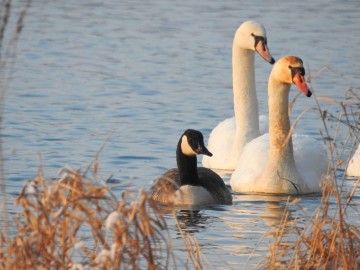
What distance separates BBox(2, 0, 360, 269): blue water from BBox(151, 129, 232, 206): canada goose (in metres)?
0.21

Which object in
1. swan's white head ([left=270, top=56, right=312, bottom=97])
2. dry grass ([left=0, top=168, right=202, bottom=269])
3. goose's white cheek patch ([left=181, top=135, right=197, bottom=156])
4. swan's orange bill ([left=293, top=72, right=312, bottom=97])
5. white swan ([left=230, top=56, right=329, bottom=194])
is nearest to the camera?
dry grass ([left=0, top=168, right=202, bottom=269])

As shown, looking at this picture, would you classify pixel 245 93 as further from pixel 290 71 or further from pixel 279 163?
pixel 290 71

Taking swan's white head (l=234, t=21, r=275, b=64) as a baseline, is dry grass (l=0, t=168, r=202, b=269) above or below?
below

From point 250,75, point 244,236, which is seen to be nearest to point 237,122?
point 250,75

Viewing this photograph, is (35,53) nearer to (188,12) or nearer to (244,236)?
(188,12)

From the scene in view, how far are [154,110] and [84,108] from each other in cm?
93

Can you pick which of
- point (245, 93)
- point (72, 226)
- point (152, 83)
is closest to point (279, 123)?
point (245, 93)

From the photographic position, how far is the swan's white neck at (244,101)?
12.9m

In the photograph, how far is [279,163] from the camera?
11.4 metres

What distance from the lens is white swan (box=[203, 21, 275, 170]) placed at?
12.9 meters

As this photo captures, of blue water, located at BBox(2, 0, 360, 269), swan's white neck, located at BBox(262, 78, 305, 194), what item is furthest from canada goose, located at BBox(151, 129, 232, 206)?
swan's white neck, located at BBox(262, 78, 305, 194)

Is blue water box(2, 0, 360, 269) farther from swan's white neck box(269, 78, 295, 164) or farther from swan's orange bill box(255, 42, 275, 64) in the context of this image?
swan's orange bill box(255, 42, 275, 64)

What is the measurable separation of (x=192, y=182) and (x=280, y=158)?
920 millimetres

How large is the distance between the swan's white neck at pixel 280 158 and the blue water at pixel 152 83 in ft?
0.68
